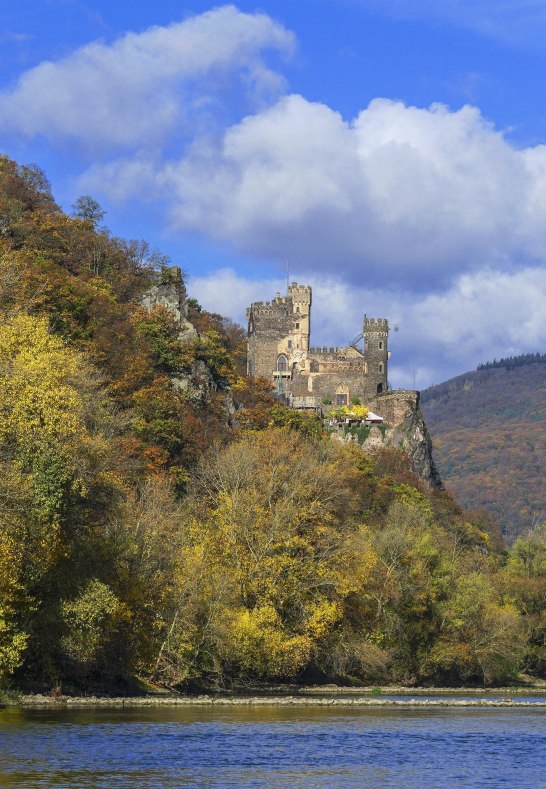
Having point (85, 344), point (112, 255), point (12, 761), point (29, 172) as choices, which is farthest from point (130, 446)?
point (29, 172)

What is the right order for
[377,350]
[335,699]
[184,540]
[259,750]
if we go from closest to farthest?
[259,750], [335,699], [184,540], [377,350]

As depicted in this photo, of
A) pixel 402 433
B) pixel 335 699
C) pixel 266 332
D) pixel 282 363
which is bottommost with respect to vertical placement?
pixel 335 699

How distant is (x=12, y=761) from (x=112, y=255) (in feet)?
401

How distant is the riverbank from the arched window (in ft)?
324

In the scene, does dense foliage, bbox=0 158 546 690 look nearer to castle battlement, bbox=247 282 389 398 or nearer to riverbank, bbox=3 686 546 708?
riverbank, bbox=3 686 546 708

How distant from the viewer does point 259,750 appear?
155 feet

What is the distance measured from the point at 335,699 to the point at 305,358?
4688 inches

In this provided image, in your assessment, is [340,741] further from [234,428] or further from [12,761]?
[234,428]

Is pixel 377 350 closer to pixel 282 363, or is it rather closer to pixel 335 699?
pixel 282 363

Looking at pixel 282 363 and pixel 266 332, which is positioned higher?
pixel 266 332

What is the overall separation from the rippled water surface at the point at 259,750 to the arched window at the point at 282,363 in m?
129

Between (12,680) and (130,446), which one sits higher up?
(130,446)

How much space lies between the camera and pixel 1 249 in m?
110

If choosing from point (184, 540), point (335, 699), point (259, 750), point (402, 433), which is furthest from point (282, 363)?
point (259, 750)
